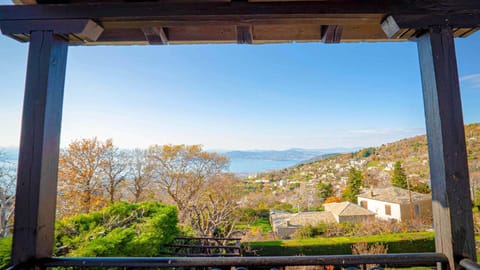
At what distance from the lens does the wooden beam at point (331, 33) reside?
3.65 feet

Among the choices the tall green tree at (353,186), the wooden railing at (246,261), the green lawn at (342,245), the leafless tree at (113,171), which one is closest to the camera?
the wooden railing at (246,261)

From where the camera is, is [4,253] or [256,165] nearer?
[4,253]

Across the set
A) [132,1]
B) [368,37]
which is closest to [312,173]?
[368,37]

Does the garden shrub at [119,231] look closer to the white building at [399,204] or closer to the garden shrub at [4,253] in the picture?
the garden shrub at [4,253]

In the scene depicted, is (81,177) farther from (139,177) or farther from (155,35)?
(155,35)

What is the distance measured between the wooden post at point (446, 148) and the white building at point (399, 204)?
7.89 meters

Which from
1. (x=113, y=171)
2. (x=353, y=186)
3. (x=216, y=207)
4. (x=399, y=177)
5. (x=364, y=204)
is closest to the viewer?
(x=113, y=171)

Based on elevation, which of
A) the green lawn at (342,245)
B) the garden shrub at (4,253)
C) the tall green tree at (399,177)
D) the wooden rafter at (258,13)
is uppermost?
the wooden rafter at (258,13)

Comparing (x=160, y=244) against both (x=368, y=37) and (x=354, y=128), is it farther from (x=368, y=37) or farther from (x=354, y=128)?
(x=354, y=128)

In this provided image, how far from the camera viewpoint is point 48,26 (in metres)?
0.94

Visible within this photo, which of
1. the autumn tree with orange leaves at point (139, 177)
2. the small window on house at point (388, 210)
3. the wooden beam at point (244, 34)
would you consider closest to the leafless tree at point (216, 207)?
the autumn tree with orange leaves at point (139, 177)

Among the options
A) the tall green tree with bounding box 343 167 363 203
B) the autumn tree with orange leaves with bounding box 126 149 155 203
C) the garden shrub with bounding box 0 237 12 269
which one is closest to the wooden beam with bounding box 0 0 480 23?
the garden shrub with bounding box 0 237 12 269

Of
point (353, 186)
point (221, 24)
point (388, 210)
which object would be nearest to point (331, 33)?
point (221, 24)

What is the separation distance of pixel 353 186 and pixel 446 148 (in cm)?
792
